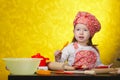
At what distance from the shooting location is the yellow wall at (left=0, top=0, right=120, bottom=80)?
253 centimetres

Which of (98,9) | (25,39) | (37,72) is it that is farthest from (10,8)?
(37,72)

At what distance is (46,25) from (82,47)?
2.03 feet

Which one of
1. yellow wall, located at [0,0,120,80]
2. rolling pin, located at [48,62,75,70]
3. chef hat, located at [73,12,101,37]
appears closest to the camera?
rolling pin, located at [48,62,75,70]

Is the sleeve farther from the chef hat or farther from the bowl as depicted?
the bowl

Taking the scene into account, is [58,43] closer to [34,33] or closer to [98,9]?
[34,33]

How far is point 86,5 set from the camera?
2.57 meters

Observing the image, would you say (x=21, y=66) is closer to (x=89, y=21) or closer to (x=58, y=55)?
(x=58, y=55)

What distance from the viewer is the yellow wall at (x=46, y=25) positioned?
8.29 feet

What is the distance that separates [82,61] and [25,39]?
0.73 m

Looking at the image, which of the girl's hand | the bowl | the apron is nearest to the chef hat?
the apron

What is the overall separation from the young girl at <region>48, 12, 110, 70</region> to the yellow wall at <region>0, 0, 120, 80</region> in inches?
21.0

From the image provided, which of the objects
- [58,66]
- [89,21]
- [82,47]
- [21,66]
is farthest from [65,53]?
[21,66]

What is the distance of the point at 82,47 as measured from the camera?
2020mm
